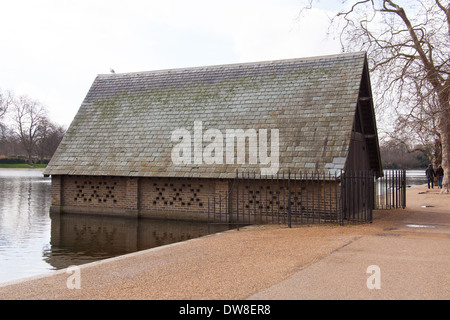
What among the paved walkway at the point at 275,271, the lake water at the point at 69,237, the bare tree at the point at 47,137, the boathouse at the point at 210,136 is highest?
the bare tree at the point at 47,137

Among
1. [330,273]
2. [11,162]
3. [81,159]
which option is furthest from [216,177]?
[11,162]

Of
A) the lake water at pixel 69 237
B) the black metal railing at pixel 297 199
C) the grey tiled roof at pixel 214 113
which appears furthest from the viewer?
the grey tiled roof at pixel 214 113

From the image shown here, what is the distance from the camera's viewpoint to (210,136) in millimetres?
16828

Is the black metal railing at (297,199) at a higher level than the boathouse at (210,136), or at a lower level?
lower

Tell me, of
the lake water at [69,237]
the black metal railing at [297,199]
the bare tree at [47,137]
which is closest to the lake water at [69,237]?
the lake water at [69,237]

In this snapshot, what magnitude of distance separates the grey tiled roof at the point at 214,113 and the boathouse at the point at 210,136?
0.14 ft

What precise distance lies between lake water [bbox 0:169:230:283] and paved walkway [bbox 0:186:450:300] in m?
2.13

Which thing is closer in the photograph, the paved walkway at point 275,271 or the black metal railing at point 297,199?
the paved walkway at point 275,271

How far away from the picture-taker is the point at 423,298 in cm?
580

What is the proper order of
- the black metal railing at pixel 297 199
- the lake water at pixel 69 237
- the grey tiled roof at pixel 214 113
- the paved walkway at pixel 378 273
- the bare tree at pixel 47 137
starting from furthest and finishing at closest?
the bare tree at pixel 47 137
the grey tiled roof at pixel 214 113
the black metal railing at pixel 297 199
the lake water at pixel 69 237
the paved walkway at pixel 378 273

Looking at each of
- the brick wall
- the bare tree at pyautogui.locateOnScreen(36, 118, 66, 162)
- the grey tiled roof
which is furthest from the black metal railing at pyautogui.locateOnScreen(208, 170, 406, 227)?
the bare tree at pyautogui.locateOnScreen(36, 118, 66, 162)

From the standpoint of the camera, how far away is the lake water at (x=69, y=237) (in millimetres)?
10422

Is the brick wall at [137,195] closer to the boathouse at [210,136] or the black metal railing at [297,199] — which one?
the boathouse at [210,136]
